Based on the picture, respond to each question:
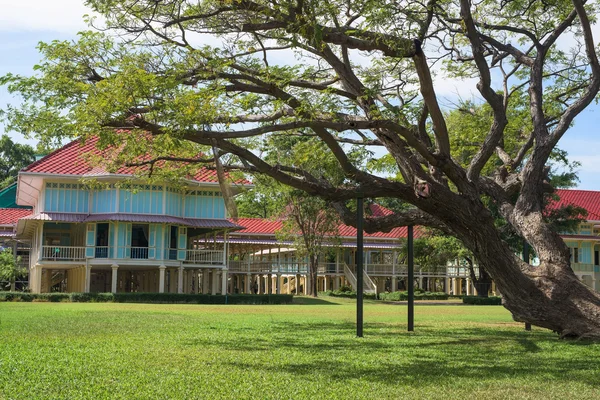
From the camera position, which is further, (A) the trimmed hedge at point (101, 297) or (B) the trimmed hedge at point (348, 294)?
(B) the trimmed hedge at point (348, 294)

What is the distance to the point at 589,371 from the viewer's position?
31.3 ft

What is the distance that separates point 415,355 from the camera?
10.9 meters

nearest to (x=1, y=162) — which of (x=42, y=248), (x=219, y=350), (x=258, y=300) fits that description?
(x=42, y=248)

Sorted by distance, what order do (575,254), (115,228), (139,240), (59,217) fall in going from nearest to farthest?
(59,217) < (115,228) < (139,240) < (575,254)

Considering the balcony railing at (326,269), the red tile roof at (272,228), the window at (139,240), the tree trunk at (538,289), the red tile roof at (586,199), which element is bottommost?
the tree trunk at (538,289)

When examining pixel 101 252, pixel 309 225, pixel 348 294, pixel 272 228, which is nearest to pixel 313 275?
pixel 348 294

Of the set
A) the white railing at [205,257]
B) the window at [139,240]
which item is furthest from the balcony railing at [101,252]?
the white railing at [205,257]

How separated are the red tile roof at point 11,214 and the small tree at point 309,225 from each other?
16607 mm

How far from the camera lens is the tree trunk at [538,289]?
13709mm

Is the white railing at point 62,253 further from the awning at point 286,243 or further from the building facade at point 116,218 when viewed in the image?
the awning at point 286,243

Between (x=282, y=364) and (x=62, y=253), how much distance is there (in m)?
30.0

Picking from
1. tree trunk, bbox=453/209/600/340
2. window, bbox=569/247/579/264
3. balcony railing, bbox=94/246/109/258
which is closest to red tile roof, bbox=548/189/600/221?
window, bbox=569/247/579/264

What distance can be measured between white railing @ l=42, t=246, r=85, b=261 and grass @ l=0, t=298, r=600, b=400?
855 inches

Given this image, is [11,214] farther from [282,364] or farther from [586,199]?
[586,199]
